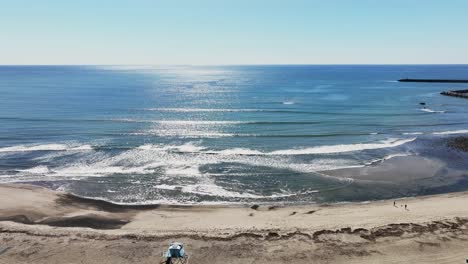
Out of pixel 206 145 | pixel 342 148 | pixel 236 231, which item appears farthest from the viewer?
pixel 206 145

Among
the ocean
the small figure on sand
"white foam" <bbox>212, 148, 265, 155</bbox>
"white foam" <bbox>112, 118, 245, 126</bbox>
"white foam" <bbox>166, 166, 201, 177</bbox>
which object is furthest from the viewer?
"white foam" <bbox>112, 118, 245, 126</bbox>

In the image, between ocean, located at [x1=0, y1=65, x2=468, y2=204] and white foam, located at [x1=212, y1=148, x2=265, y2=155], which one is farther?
white foam, located at [x1=212, y1=148, x2=265, y2=155]

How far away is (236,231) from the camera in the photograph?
21094mm

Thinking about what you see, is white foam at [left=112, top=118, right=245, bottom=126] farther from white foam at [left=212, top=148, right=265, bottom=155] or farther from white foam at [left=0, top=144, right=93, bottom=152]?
white foam at [left=0, top=144, right=93, bottom=152]

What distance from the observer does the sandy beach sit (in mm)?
18328

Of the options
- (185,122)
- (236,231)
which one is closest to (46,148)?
(185,122)

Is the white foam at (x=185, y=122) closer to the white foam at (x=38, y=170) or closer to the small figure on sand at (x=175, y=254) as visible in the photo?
the white foam at (x=38, y=170)

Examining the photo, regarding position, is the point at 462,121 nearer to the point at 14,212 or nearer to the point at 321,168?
the point at 321,168

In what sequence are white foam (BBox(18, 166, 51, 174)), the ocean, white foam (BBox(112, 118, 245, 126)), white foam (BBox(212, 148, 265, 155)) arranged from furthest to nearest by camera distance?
1. white foam (BBox(112, 118, 245, 126))
2. white foam (BBox(212, 148, 265, 155))
3. white foam (BBox(18, 166, 51, 174))
4. the ocean

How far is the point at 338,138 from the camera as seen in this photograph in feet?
150

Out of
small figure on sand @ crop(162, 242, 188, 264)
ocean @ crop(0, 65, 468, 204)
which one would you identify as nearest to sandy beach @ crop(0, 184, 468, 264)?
small figure on sand @ crop(162, 242, 188, 264)

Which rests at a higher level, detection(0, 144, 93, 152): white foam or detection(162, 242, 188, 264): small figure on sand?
detection(0, 144, 93, 152): white foam

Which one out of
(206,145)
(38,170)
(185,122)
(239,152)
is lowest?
(38,170)

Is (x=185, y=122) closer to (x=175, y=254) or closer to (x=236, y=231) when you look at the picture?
(x=236, y=231)
